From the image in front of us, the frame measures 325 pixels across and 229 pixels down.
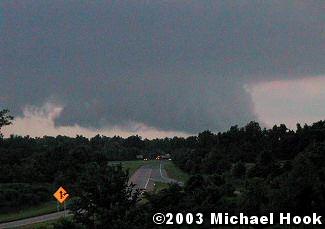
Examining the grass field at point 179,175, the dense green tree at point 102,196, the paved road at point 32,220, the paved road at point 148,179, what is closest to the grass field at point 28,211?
the paved road at point 32,220

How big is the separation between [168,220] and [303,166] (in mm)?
6121

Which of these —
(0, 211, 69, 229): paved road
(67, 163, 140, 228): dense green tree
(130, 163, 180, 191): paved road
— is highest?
(130, 163, 180, 191): paved road

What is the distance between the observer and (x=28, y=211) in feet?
170

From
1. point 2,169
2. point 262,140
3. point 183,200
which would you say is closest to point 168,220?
point 183,200

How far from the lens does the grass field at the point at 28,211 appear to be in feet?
151

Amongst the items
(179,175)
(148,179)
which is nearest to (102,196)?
(148,179)

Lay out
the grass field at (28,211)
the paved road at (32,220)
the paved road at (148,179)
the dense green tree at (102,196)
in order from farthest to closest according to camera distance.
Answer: the paved road at (148,179) < the grass field at (28,211) < the paved road at (32,220) < the dense green tree at (102,196)

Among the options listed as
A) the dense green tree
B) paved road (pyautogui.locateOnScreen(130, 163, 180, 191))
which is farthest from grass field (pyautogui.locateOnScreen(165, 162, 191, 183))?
the dense green tree

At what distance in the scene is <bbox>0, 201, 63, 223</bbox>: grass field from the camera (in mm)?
45969

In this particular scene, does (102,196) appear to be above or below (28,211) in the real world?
above

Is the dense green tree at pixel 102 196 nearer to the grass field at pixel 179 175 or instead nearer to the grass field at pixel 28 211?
the grass field at pixel 28 211

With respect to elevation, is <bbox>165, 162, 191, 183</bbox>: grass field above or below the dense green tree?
above

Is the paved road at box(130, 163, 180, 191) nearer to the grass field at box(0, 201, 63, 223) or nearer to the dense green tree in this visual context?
the grass field at box(0, 201, 63, 223)

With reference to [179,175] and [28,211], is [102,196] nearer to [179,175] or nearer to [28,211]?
[28,211]
